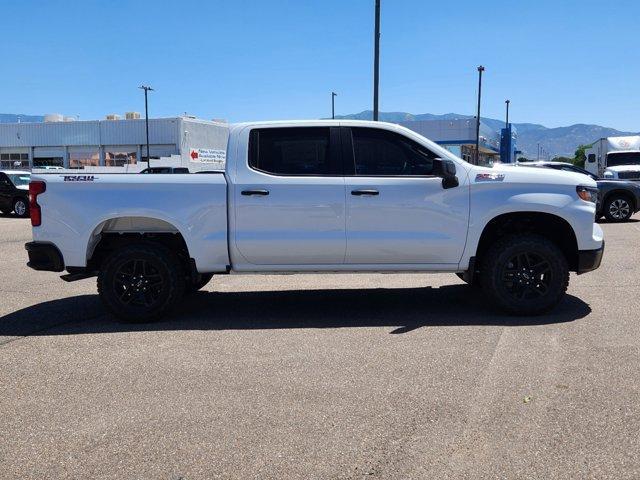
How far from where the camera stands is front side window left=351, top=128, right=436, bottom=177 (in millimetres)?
6305

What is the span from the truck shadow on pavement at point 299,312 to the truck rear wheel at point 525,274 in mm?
167

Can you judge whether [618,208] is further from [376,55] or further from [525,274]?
[525,274]

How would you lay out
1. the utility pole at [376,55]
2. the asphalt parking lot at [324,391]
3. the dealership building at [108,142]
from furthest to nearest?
the dealership building at [108,142], the utility pole at [376,55], the asphalt parking lot at [324,391]

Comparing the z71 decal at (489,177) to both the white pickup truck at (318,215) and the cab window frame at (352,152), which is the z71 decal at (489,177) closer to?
the white pickup truck at (318,215)

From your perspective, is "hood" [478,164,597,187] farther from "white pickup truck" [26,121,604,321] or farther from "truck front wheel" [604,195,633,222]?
"truck front wheel" [604,195,633,222]

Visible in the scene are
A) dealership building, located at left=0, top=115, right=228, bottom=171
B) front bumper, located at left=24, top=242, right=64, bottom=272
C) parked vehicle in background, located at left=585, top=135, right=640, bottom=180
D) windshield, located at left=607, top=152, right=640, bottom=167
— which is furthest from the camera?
dealership building, located at left=0, top=115, right=228, bottom=171

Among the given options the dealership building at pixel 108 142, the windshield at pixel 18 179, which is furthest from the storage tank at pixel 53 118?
the windshield at pixel 18 179

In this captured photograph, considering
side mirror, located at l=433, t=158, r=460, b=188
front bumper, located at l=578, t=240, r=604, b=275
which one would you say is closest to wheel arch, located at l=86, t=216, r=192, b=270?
side mirror, located at l=433, t=158, r=460, b=188

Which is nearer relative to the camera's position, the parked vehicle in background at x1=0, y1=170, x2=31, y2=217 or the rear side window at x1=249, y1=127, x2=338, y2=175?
the rear side window at x1=249, y1=127, x2=338, y2=175

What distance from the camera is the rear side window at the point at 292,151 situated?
6293 millimetres

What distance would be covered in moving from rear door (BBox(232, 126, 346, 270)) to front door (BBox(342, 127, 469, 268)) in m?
0.16

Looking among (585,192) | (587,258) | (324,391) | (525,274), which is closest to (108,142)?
(525,274)

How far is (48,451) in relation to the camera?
11.3ft

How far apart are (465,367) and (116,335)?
333 centimetres
